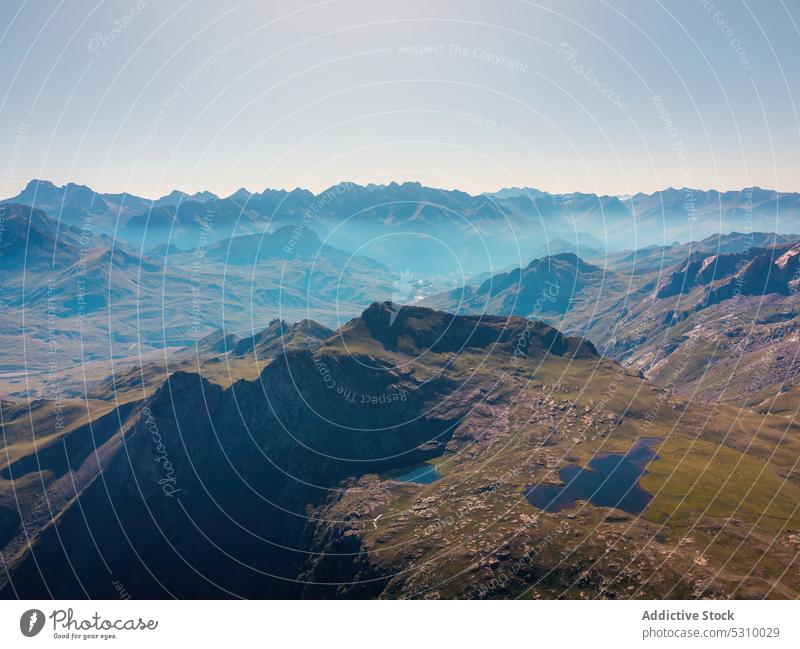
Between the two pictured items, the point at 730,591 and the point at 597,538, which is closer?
the point at 730,591
